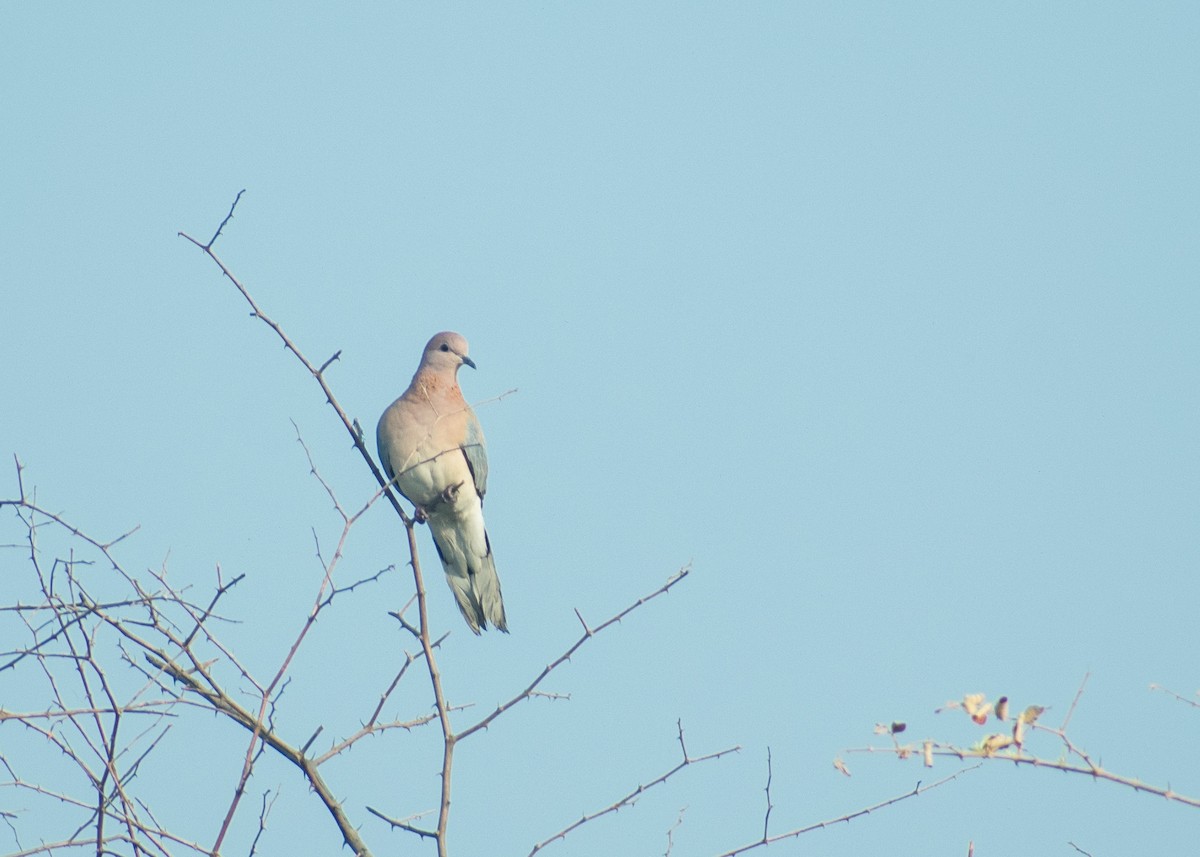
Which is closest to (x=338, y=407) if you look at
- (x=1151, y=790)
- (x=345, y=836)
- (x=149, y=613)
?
(x=149, y=613)

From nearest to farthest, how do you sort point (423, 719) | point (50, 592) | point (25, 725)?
point (25, 725)
point (50, 592)
point (423, 719)

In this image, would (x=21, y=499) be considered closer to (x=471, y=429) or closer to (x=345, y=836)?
(x=345, y=836)

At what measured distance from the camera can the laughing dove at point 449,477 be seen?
6621 millimetres

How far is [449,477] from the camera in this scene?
21.7 ft

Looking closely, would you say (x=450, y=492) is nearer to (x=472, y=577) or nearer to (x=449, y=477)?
(x=449, y=477)

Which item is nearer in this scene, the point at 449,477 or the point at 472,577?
the point at 449,477

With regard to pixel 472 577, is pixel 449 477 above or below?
above

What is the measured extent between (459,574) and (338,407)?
8.84ft

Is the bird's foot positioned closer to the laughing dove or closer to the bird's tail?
the laughing dove

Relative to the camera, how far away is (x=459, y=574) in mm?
6781

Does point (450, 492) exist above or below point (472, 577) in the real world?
above

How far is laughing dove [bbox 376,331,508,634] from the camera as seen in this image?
662 cm

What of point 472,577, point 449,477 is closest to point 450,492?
point 449,477

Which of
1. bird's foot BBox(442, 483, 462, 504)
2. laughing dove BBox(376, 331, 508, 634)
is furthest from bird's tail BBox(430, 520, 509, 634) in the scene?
bird's foot BBox(442, 483, 462, 504)
